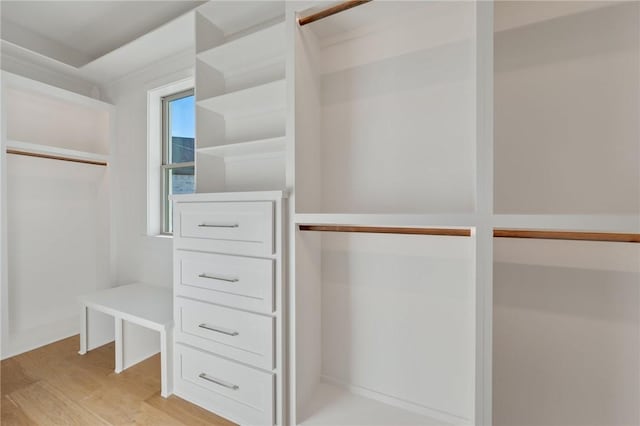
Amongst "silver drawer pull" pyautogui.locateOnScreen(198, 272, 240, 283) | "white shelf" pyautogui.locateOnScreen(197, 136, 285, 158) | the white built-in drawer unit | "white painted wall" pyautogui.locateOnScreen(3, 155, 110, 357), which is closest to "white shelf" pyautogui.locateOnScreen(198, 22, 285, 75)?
"white shelf" pyautogui.locateOnScreen(197, 136, 285, 158)

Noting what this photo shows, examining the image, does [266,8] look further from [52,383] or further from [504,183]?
[52,383]

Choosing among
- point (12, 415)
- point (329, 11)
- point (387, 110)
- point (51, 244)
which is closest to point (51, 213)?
point (51, 244)

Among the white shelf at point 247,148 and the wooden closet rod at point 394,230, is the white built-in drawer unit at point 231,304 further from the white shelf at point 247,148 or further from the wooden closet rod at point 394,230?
the white shelf at point 247,148

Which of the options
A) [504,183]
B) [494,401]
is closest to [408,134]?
[504,183]

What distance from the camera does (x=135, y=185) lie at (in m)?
2.54

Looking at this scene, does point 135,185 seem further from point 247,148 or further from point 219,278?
point 219,278

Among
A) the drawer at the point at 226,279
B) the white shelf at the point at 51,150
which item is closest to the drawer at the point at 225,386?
the drawer at the point at 226,279

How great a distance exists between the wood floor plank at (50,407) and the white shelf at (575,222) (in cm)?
213

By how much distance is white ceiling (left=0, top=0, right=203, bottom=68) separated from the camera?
205 cm

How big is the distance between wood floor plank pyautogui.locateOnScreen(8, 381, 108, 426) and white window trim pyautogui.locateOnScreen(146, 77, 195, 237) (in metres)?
1.18

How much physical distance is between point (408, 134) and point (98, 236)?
2890mm

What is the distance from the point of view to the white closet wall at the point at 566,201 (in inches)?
39.7

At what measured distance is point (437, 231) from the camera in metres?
1.12

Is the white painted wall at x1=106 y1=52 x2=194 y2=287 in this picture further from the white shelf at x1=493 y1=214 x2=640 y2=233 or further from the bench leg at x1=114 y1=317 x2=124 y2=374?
the white shelf at x1=493 y1=214 x2=640 y2=233
